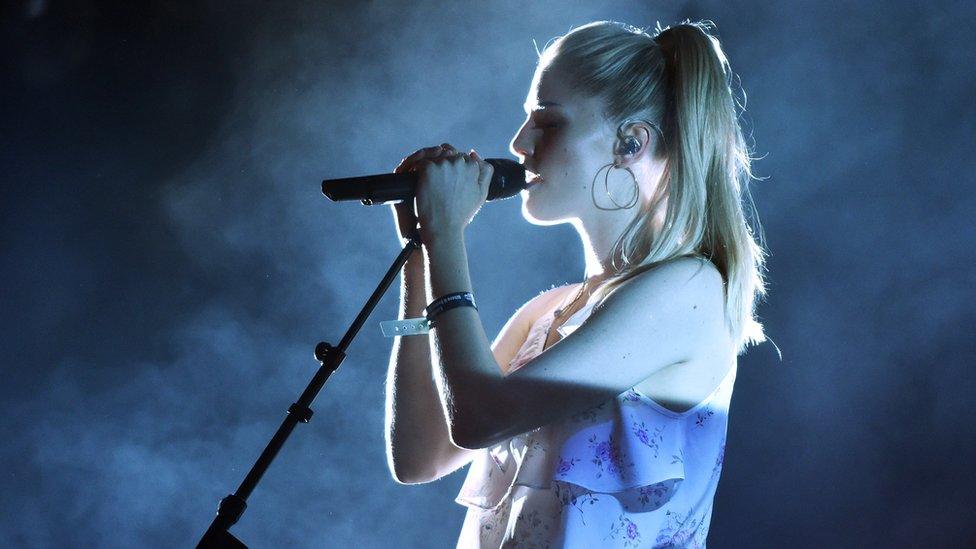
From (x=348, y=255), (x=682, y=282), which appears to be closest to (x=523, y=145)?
(x=682, y=282)

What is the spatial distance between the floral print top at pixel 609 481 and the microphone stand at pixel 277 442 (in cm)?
26

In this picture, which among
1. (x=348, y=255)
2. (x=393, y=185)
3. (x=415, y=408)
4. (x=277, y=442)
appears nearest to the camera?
(x=277, y=442)

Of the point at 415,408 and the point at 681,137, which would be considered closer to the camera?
the point at 681,137

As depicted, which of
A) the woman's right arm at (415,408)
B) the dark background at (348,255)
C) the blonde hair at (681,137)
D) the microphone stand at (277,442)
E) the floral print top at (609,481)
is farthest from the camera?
the dark background at (348,255)

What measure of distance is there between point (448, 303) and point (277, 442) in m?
0.25

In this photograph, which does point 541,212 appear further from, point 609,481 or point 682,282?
point 609,481

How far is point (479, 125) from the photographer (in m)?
2.80

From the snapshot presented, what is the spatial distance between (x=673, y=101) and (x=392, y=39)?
1.83 metres

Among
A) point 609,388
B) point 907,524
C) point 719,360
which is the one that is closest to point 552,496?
point 609,388

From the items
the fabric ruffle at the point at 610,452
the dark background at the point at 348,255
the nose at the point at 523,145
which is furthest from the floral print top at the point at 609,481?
the dark background at the point at 348,255

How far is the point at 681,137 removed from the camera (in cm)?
123

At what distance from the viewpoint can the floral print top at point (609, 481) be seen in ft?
3.48

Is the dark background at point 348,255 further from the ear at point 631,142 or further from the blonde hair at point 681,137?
the ear at point 631,142

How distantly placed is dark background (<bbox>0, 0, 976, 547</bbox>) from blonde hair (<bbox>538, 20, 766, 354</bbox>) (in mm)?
1286
